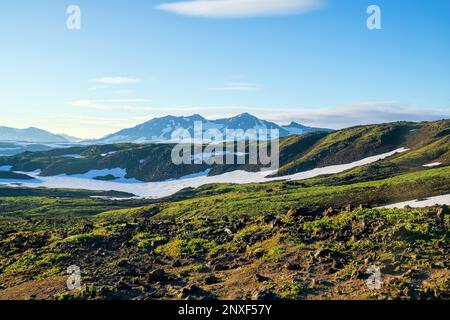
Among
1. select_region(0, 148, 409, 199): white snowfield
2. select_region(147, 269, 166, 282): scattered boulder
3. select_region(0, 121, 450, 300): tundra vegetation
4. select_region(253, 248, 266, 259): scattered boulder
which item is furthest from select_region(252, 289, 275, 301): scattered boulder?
select_region(0, 148, 409, 199): white snowfield

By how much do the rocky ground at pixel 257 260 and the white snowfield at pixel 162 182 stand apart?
320ft

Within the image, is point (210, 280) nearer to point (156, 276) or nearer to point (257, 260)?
point (156, 276)

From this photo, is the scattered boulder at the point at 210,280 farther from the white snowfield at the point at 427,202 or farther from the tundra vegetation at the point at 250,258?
the white snowfield at the point at 427,202

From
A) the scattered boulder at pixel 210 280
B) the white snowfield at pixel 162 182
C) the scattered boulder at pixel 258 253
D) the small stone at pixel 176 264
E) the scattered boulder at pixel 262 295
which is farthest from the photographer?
the white snowfield at pixel 162 182

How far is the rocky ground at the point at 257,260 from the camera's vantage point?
61.9 feet

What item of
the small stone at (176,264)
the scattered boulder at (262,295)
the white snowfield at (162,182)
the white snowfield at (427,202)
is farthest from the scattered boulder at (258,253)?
the white snowfield at (162,182)

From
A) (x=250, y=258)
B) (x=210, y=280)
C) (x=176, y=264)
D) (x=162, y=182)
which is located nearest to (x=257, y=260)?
(x=250, y=258)

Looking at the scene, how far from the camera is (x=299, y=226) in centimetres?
2842

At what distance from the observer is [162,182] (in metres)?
170

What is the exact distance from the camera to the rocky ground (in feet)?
61.9

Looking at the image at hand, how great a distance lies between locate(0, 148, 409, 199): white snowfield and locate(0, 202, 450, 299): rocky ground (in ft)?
320

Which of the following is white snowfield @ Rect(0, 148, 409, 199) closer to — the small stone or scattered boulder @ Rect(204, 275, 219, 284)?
the small stone

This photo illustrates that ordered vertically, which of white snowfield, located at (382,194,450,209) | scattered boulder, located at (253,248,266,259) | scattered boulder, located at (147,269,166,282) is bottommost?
white snowfield, located at (382,194,450,209)
